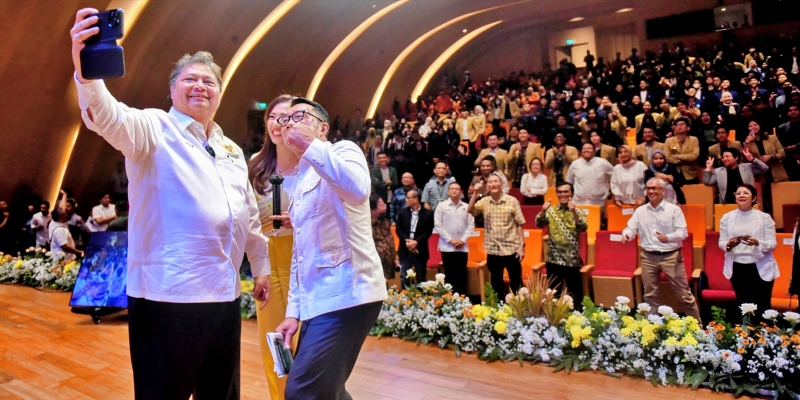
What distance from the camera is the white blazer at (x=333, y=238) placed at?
55.4 inches

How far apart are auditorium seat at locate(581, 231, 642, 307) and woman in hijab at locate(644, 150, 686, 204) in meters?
0.92

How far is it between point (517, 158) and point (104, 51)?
21.2ft

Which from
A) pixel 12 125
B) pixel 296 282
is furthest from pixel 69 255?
pixel 296 282

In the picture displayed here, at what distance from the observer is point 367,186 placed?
147 cm

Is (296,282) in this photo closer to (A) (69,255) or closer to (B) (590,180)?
(B) (590,180)

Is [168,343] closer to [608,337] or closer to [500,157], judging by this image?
[608,337]

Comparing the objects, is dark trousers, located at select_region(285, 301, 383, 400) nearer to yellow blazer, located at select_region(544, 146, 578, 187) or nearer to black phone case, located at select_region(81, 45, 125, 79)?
black phone case, located at select_region(81, 45, 125, 79)

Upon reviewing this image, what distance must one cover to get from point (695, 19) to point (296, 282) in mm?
18065

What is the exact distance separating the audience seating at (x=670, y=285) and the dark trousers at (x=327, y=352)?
365cm

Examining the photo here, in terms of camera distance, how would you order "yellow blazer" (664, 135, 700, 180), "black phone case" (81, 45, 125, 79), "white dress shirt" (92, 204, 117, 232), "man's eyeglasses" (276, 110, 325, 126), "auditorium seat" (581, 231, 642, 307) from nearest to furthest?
"black phone case" (81, 45, 125, 79) < "man's eyeglasses" (276, 110, 325, 126) < "auditorium seat" (581, 231, 642, 307) < "yellow blazer" (664, 135, 700, 180) < "white dress shirt" (92, 204, 117, 232)

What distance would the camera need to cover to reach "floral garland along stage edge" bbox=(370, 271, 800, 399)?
2.90 m

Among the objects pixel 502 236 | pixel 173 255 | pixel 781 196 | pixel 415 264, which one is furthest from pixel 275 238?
pixel 781 196

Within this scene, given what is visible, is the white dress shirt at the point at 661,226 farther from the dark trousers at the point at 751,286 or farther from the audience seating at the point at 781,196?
the audience seating at the point at 781,196

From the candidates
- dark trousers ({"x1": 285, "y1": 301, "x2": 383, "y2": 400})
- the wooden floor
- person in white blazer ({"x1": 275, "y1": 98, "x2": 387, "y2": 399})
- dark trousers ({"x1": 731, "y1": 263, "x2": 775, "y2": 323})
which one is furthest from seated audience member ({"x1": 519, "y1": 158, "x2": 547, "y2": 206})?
dark trousers ({"x1": 285, "y1": 301, "x2": 383, "y2": 400})
